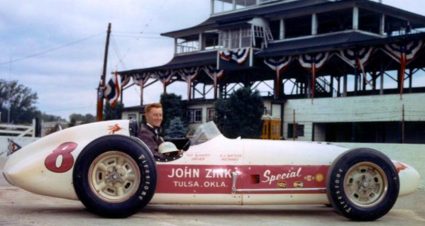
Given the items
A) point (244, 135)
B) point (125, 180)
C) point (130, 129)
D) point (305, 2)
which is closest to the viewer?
point (125, 180)

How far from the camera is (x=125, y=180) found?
7426 mm

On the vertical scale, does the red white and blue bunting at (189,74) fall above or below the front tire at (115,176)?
above

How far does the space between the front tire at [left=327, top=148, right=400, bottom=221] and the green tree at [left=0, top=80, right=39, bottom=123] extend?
120 meters

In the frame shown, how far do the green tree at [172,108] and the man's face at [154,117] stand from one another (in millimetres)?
40322

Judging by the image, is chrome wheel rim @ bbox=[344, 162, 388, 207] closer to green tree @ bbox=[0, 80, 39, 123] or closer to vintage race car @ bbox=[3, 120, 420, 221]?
vintage race car @ bbox=[3, 120, 420, 221]

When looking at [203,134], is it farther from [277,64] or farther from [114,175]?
[277,64]

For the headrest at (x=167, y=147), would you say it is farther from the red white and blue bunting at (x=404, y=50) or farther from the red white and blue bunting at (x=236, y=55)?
the red white and blue bunting at (x=236, y=55)

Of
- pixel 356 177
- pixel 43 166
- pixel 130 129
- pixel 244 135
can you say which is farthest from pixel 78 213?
pixel 244 135

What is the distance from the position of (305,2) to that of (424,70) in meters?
10.9

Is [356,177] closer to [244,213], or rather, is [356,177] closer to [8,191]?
[244,213]

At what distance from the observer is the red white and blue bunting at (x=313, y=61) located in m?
40.6

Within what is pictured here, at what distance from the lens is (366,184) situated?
7.77 metres

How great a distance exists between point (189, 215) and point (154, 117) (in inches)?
51.0

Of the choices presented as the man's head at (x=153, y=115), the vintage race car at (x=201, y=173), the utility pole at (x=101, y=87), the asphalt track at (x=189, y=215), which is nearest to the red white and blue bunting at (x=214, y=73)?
the utility pole at (x=101, y=87)
